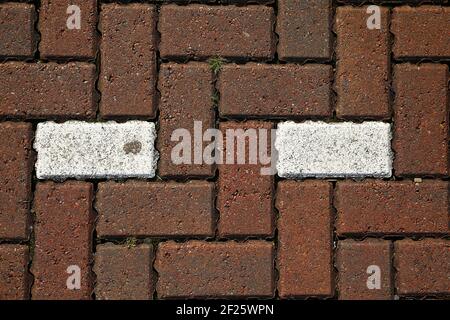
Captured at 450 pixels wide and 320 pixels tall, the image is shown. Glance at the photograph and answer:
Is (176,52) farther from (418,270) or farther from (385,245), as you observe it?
(418,270)

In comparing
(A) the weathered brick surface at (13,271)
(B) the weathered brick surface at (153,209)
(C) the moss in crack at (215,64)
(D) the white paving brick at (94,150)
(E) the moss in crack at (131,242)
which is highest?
(C) the moss in crack at (215,64)

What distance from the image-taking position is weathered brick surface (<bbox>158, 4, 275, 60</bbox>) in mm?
1470

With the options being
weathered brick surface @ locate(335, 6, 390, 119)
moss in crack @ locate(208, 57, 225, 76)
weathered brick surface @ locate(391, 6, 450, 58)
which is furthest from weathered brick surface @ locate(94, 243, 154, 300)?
weathered brick surface @ locate(391, 6, 450, 58)

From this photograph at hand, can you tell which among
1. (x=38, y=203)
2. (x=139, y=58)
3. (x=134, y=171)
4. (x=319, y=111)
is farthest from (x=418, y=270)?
(x=38, y=203)

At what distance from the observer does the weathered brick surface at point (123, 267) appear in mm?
1449

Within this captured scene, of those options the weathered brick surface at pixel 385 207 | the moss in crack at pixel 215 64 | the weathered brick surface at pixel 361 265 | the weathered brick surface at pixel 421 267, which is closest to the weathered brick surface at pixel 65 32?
the moss in crack at pixel 215 64

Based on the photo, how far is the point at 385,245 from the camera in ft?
4.81

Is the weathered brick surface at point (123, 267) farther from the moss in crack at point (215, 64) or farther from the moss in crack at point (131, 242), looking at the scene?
the moss in crack at point (215, 64)

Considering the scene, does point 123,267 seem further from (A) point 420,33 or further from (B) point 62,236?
(A) point 420,33

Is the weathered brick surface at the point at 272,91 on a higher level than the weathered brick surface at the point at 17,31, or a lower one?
lower

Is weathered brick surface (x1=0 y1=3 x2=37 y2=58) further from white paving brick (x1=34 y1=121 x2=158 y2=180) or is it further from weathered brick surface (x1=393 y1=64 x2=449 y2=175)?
weathered brick surface (x1=393 y1=64 x2=449 y2=175)

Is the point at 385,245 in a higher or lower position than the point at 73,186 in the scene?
lower

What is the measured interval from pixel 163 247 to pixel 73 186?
1.08 feet

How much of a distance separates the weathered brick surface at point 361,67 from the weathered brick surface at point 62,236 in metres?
0.84
